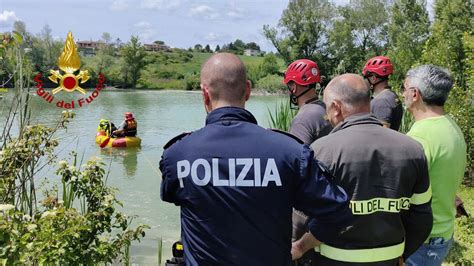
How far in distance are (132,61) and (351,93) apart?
220 ft

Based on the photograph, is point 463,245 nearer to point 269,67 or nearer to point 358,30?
point 358,30

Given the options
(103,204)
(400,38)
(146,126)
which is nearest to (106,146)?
(146,126)

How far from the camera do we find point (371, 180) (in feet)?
7.51

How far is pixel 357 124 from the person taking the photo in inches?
92.2

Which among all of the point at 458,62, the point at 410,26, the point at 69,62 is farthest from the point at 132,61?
the point at 69,62

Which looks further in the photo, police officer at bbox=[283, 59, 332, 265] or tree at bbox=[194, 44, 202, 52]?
tree at bbox=[194, 44, 202, 52]

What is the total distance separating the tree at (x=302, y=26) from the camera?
53906mm

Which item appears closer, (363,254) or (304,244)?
(363,254)

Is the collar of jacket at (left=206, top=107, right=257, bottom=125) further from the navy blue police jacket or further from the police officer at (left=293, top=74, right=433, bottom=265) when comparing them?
the police officer at (left=293, top=74, right=433, bottom=265)

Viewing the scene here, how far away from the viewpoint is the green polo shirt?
265cm

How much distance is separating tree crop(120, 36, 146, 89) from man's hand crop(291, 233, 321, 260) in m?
63.5

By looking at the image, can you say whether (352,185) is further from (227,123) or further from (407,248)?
(227,123)

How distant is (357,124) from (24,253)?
170cm

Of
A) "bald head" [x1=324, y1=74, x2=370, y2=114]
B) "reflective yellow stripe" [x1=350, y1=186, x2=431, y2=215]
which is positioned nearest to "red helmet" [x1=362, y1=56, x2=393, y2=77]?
"bald head" [x1=324, y1=74, x2=370, y2=114]
